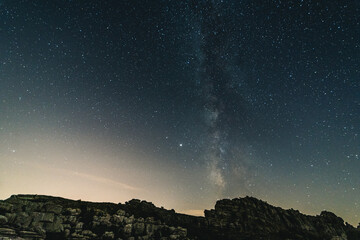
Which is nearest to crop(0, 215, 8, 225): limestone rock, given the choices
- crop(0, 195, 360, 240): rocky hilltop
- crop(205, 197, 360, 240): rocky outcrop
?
crop(0, 195, 360, 240): rocky hilltop

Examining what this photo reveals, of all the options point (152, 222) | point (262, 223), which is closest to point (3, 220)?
point (152, 222)

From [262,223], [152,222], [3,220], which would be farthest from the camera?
[262,223]

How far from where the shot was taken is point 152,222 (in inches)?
2140

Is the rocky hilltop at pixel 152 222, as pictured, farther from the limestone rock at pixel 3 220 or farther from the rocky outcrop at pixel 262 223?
the limestone rock at pixel 3 220

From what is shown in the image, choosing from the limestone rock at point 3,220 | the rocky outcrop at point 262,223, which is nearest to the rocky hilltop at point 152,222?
the rocky outcrop at point 262,223

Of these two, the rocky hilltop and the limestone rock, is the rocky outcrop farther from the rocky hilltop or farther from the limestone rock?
the limestone rock

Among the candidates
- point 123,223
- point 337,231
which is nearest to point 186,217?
point 123,223

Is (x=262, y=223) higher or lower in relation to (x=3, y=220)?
higher

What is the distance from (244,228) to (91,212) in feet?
160

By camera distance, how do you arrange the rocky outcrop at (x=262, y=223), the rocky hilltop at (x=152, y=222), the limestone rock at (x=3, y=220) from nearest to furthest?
the limestone rock at (x=3, y=220), the rocky hilltop at (x=152, y=222), the rocky outcrop at (x=262, y=223)

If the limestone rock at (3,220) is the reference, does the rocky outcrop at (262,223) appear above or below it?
above

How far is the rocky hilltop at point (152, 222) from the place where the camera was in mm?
38969

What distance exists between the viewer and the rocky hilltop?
128 feet

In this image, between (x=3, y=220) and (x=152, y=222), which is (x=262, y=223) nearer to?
(x=152, y=222)
